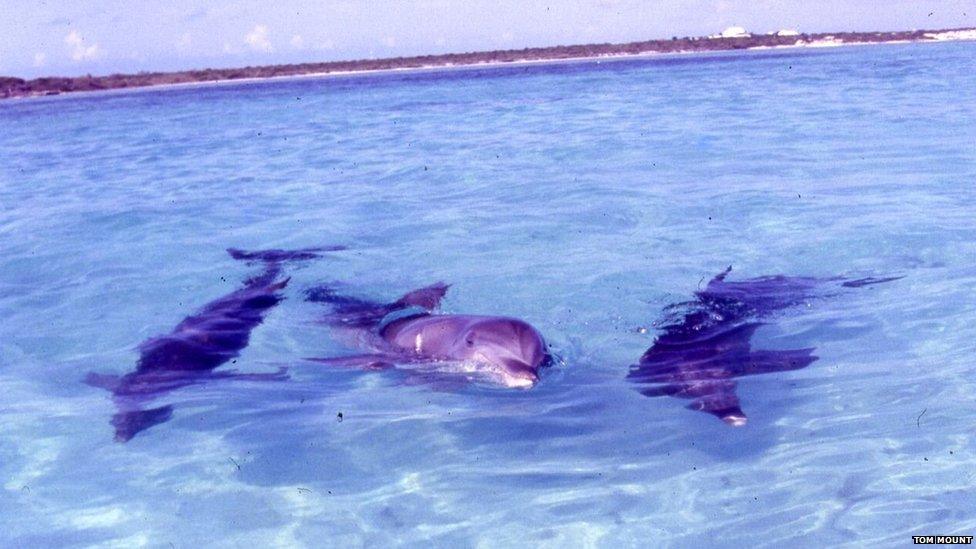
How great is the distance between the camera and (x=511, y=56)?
123 meters

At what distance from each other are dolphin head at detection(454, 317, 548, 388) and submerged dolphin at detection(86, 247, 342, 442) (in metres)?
1.81

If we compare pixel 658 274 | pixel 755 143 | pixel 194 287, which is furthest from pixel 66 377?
pixel 755 143

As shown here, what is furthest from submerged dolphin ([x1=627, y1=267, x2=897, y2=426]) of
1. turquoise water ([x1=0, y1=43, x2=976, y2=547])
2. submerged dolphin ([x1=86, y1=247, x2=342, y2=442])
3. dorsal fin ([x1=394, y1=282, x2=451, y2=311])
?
submerged dolphin ([x1=86, y1=247, x2=342, y2=442])

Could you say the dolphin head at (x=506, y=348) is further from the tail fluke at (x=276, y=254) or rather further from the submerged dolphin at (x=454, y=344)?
the tail fluke at (x=276, y=254)

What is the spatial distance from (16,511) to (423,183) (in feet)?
37.8

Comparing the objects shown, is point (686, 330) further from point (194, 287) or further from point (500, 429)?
point (194, 287)

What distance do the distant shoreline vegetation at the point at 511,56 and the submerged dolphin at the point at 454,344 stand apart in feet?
264

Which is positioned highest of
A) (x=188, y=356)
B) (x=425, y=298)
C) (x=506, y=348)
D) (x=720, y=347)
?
(x=506, y=348)

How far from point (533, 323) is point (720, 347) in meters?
2.03

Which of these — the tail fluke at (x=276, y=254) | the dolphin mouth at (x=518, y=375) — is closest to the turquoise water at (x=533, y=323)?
the dolphin mouth at (x=518, y=375)

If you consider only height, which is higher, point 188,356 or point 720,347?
point 720,347

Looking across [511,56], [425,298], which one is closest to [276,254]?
[425,298]

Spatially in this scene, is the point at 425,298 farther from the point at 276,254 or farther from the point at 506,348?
the point at 276,254

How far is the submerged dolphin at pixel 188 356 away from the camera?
21.6 feet
